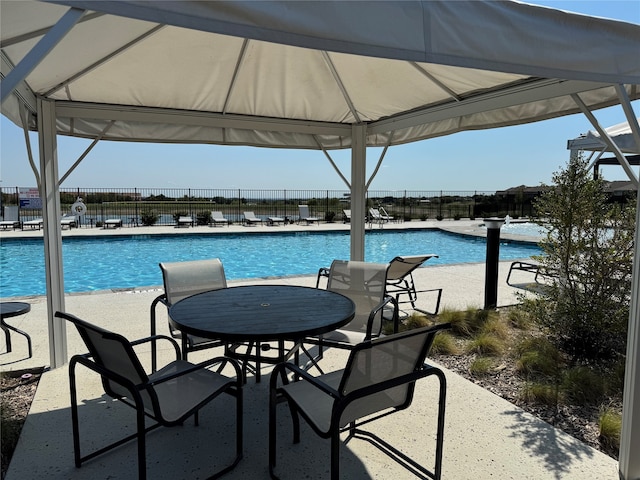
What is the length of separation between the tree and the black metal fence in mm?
13293

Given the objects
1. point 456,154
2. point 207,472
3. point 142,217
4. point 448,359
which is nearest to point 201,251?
point 142,217

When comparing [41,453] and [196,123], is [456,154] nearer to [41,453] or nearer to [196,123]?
[196,123]

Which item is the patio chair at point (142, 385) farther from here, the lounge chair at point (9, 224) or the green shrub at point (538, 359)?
the lounge chair at point (9, 224)

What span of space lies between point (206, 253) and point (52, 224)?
928 cm

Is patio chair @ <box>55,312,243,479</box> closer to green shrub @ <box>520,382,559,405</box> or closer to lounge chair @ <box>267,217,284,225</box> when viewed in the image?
green shrub @ <box>520,382,559,405</box>

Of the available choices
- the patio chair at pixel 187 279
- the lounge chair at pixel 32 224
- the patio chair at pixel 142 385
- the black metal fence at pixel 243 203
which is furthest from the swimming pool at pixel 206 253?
the patio chair at pixel 142 385

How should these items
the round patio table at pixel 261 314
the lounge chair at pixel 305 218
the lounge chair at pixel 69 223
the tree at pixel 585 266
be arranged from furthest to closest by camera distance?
the lounge chair at pixel 305 218, the lounge chair at pixel 69 223, the tree at pixel 585 266, the round patio table at pixel 261 314

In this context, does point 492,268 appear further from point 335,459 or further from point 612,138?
point 335,459

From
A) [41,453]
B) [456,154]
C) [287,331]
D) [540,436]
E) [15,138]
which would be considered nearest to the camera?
[287,331]

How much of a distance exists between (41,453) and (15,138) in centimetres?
251

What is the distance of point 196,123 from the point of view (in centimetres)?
427

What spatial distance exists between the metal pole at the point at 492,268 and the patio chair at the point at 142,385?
160 inches

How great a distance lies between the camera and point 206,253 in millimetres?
12555

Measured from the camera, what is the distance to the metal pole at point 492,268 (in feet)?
17.3
